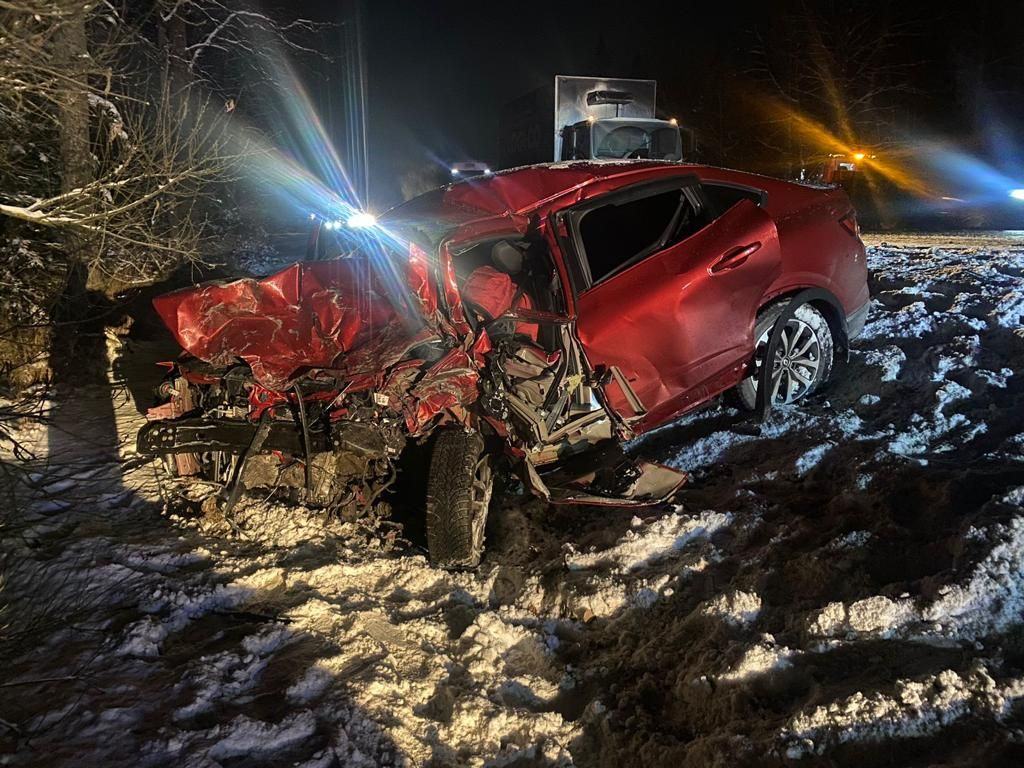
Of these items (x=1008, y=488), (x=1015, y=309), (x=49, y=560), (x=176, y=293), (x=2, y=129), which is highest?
(x=2, y=129)

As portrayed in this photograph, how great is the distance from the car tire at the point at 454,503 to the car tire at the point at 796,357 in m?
1.91

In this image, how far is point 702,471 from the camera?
4.25 metres

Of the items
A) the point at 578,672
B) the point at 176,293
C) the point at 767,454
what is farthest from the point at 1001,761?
the point at 176,293

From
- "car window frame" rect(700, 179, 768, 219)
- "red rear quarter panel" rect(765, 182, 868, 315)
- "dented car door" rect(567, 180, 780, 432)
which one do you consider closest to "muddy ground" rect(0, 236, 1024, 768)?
"dented car door" rect(567, 180, 780, 432)

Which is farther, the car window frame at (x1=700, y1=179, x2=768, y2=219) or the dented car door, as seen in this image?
the car window frame at (x1=700, y1=179, x2=768, y2=219)

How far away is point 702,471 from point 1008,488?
5.05 ft

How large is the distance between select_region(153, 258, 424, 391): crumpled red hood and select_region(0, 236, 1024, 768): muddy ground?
91 cm

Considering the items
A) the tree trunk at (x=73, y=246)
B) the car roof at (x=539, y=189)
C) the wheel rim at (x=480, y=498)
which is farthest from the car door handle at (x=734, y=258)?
the tree trunk at (x=73, y=246)

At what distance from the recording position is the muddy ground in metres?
2.30

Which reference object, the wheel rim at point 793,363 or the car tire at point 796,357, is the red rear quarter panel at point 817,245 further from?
the wheel rim at point 793,363

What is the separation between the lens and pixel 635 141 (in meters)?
12.6

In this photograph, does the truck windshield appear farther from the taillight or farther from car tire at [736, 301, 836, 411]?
car tire at [736, 301, 836, 411]

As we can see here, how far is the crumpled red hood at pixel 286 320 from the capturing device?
12.6 ft

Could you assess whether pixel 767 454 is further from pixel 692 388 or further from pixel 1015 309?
pixel 1015 309
